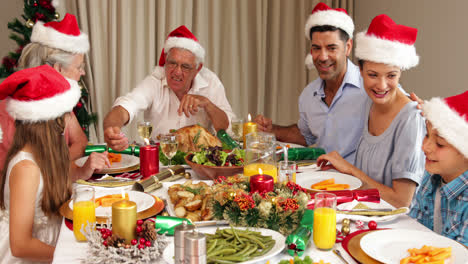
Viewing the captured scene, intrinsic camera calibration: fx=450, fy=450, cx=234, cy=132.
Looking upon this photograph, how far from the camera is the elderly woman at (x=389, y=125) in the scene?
6.35ft

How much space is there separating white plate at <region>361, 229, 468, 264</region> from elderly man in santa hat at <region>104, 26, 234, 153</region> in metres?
1.84

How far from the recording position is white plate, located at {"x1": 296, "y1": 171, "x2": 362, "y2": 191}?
68.4 inches

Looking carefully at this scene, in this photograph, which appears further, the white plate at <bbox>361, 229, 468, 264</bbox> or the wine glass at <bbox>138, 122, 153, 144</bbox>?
the wine glass at <bbox>138, 122, 153, 144</bbox>

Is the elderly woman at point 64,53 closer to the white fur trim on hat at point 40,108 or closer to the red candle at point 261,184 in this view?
the white fur trim on hat at point 40,108

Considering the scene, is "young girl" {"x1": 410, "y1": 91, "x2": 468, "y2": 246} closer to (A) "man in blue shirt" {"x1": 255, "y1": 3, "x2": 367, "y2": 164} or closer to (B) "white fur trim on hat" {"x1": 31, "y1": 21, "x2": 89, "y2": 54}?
(A) "man in blue shirt" {"x1": 255, "y1": 3, "x2": 367, "y2": 164}

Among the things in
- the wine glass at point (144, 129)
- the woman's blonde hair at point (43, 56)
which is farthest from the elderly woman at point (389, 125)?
the woman's blonde hair at point (43, 56)

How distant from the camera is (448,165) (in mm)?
1586

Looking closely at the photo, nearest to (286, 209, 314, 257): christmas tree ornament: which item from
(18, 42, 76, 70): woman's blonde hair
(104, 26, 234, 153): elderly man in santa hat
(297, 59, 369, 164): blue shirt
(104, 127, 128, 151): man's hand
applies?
(104, 127, 128, 151): man's hand

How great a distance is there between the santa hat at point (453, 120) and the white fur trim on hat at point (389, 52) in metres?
0.48

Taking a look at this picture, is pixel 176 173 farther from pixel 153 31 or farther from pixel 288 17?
pixel 288 17

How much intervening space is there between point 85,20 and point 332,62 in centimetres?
248

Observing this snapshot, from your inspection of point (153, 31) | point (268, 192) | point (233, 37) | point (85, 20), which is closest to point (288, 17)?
point (233, 37)

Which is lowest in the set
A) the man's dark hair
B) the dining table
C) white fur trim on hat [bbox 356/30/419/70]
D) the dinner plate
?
the dinner plate

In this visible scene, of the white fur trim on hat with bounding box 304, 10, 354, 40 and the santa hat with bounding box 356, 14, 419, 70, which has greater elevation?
the white fur trim on hat with bounding box 304, 10, 354, 40
